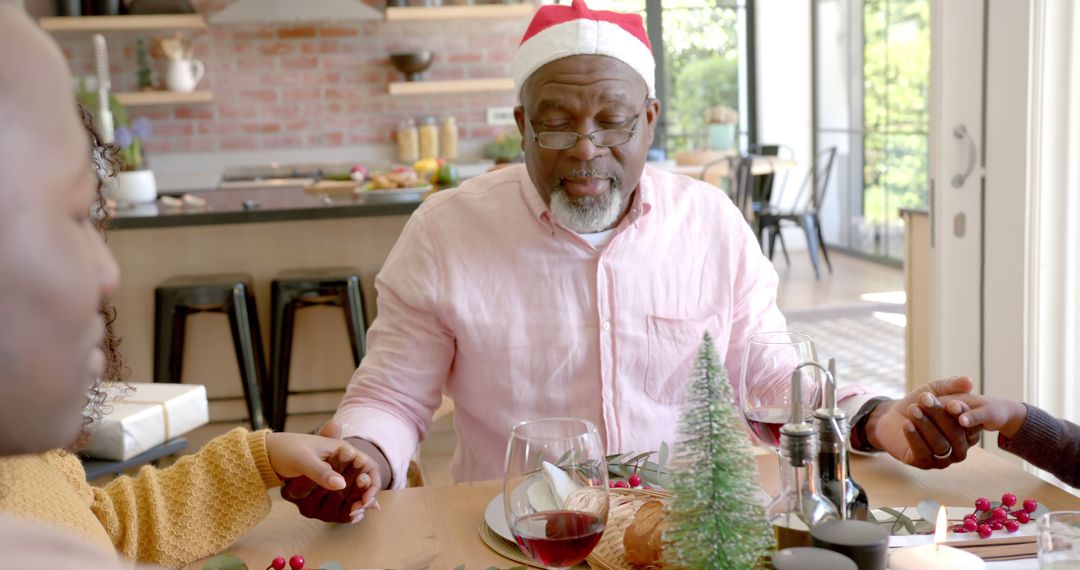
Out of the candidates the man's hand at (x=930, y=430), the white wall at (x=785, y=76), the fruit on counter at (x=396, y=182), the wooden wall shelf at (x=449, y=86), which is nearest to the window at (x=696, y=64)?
the white wall at (x=785, y=76)

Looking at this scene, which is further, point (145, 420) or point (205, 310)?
point (205, 310)

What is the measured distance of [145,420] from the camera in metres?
2.15

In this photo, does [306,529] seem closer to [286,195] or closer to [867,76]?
[286,195]

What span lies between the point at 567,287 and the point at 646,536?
784 mm

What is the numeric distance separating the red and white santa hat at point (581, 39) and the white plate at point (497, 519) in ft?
2.57

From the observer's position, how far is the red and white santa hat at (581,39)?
176cm

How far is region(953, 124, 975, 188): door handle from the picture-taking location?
9.55 feet

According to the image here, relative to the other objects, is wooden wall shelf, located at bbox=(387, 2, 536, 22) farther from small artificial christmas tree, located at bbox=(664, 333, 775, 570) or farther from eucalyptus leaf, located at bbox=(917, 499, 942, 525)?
small artificial christmas tree, located at bbox=(664, 333, 775, 570)

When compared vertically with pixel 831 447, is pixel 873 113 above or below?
above

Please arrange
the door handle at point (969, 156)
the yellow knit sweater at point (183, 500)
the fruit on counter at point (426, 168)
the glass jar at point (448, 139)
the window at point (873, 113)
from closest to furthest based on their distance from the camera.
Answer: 1. the yellow knit sweater at point (183, 500)
2. the door handle at point (969, 156)
3. the fruit on counter at point (426, 168)
4. the glass jar at point (448, 139)
5. the window at point (873, 113)

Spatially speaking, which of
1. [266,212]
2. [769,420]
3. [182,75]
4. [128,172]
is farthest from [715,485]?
[182,75]

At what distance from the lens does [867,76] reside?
7918 millimetres

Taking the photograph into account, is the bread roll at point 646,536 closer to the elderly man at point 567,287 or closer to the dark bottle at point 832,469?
the dark bottle at point 832,469

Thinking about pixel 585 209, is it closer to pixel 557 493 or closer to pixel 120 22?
pixel 557 493
